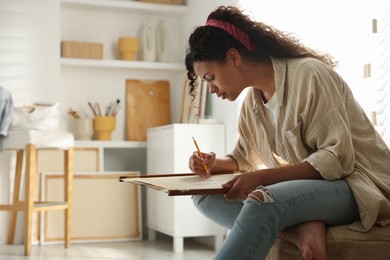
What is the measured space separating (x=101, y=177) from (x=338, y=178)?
3.15m

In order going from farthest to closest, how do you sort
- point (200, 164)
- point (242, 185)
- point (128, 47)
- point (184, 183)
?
1. point (128, 47)
2. point (200, 164)
3. point (184, 183)
4. point (242, 185)

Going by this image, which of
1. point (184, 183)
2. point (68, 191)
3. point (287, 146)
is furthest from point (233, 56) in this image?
point (68, 191)

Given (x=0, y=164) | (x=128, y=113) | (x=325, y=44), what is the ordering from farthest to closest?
(x=128, y=113)
(x=0, y=164)
(x=325, y=44)

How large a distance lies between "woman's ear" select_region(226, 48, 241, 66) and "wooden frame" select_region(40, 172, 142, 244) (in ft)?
9.14

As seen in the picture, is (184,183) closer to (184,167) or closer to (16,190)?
(184,167)

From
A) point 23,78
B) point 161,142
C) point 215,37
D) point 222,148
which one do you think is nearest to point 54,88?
point 23,78

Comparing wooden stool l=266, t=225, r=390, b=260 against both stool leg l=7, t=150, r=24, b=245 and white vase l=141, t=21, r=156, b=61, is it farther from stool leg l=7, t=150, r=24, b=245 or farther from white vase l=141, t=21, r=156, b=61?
white vase l=141, t=21, r=156, b=61

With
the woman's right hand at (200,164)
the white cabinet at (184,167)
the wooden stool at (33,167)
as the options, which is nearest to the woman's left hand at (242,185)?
the woman's right hand at (200,164)

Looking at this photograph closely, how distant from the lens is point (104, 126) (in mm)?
4789

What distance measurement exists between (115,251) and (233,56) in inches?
99.7

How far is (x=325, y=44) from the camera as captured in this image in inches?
124

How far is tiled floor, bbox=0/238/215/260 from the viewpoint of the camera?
3.95 metres

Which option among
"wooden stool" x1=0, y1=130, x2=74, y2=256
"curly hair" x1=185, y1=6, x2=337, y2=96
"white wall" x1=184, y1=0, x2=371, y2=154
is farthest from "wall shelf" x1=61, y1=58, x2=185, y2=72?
"curly hair" x1=185, y1=6, x2=337, y2=96

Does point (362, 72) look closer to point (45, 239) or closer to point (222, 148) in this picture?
point (222, 148)
